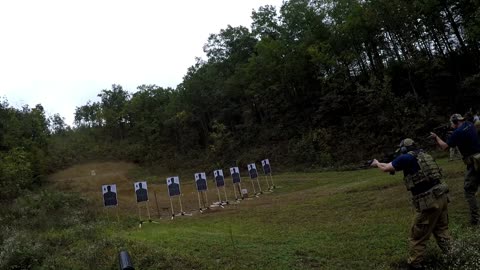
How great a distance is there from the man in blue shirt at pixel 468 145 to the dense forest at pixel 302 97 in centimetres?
2175

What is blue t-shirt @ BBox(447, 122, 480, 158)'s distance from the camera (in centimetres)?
686

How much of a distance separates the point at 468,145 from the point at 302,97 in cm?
3507

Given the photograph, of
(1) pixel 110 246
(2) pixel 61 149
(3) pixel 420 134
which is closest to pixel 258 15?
(3) pixel 420 134

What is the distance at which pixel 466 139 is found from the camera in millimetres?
6930

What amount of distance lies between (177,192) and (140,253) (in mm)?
11799

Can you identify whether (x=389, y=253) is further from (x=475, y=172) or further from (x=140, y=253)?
(x=140, y=253)

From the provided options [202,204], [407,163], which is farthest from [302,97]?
[407,163]

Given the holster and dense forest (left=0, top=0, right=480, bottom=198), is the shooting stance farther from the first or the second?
dense forest (left=0, top=0, right=480, bottom=198)

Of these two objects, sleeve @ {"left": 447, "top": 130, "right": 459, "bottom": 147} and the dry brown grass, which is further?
the dry brown grass

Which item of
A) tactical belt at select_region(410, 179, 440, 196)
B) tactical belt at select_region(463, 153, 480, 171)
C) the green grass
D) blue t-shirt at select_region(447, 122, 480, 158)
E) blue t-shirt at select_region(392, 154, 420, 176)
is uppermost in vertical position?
blue t-shirt at select_region(447, 122, 480, 158)

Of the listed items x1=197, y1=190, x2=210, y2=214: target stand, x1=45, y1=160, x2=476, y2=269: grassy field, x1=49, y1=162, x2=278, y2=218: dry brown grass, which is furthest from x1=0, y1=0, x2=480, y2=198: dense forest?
x1=45, y1=160, x2=476, y2=269: grassy field

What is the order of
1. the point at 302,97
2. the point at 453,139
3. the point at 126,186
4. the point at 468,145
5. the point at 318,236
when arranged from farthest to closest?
1. the point at 302,97
2. the point at 126,186
3. the point at 318,236
4. the point at 468,145
5. the point at 453,139

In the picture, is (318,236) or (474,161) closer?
(474,161)

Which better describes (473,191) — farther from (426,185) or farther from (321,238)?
(321,238)
